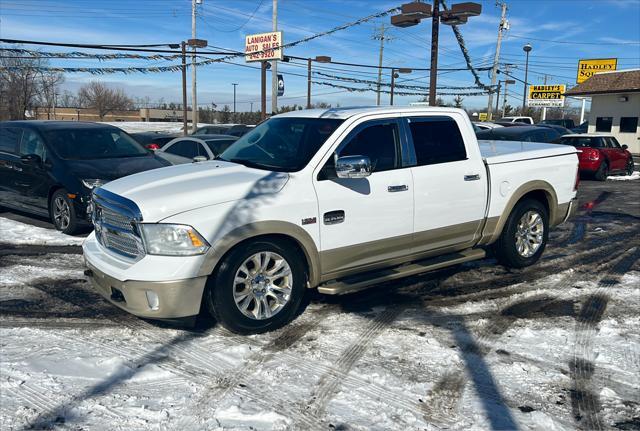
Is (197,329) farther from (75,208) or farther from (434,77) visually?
(434,77)

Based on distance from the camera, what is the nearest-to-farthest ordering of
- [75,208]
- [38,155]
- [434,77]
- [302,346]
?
[302,346] → [75,208] → [38,155] → [434,77]

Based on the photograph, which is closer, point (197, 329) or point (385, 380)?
point (385, 380)

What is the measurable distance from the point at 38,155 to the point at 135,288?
5.44 metres

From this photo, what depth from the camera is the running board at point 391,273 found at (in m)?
4.73

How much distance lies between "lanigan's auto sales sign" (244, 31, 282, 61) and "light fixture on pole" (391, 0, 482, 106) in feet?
32.3

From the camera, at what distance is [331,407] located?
11.1ft

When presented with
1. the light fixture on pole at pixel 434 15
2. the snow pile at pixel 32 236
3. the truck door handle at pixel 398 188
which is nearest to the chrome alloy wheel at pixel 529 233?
the truck door handle at pixel 398 188

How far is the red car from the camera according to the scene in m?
17.1

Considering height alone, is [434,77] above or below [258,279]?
above

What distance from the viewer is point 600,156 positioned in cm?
1709

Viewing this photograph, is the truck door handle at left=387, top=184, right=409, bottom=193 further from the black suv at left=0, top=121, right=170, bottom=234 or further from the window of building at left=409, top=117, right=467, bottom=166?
the black suv at left=0, top=121, right=170, bottom=234

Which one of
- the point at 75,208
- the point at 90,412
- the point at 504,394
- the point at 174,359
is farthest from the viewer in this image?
the point at 75,208

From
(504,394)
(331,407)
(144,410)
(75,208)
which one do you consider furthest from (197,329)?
(75,208)

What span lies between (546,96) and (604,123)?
23924 mm
